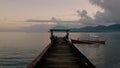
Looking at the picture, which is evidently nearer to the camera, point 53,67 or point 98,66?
point 53,67

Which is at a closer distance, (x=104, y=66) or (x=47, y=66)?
(x=47, y=66)

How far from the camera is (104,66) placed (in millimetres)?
40531

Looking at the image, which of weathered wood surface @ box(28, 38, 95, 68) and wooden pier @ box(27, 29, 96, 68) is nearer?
wooden pier @ box(27, 29, 96, 68)

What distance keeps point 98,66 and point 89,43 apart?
176ft

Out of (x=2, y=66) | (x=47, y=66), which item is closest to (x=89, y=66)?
(x=47, y=66)

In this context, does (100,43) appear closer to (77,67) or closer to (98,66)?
(98,66)

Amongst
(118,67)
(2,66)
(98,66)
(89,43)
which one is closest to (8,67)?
(2,66)

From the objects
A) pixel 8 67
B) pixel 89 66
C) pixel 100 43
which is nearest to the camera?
pixel 89 66

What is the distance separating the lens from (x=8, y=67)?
131 ft

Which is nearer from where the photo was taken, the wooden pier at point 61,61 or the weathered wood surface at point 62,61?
the wooden pier at point 61,61

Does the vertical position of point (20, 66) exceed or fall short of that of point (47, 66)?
it falls short

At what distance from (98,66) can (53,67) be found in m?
26.2

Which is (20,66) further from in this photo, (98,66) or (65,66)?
(65,66)

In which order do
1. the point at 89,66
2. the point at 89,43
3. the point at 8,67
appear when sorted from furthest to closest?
the point at 89,43
the point at 8,67
the point at 89,66
